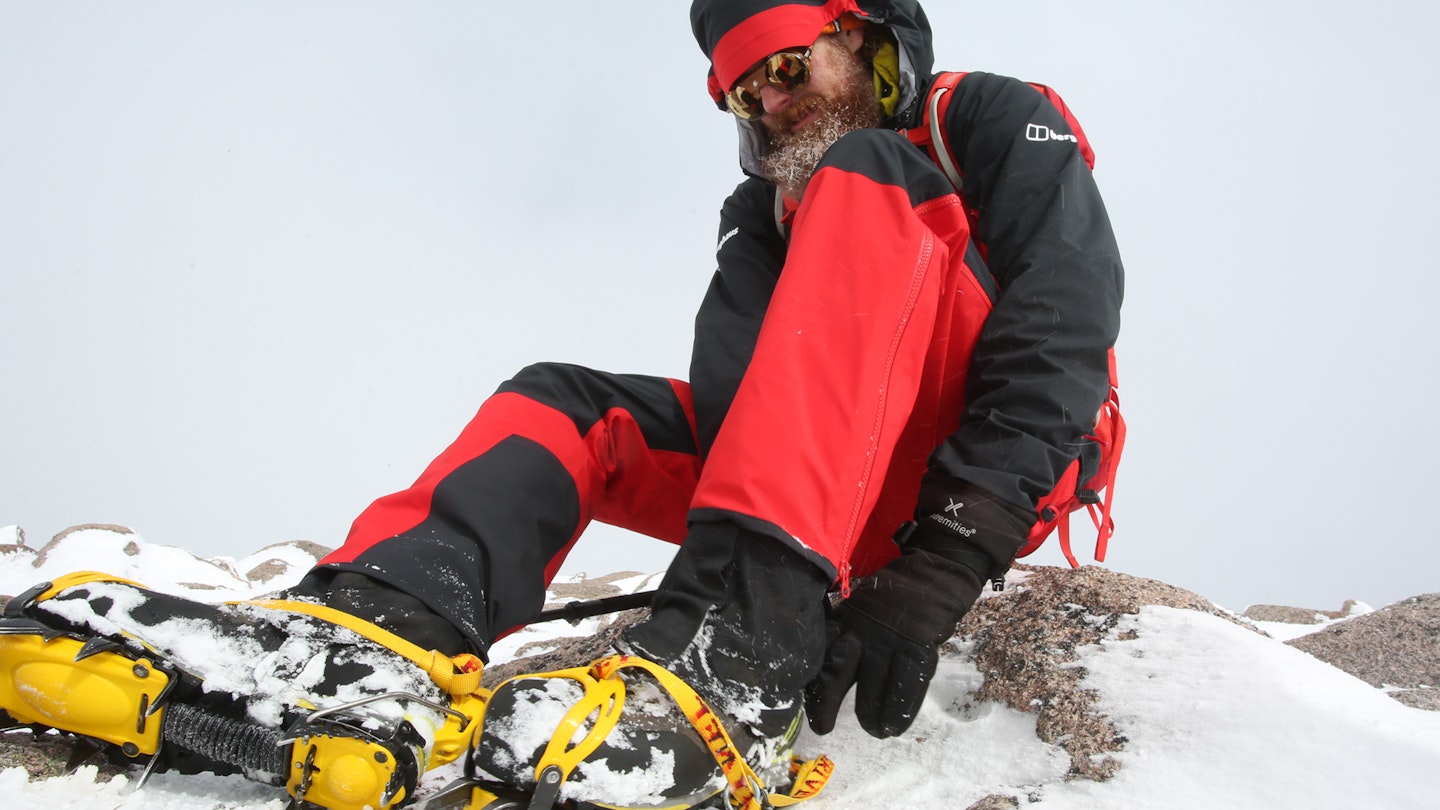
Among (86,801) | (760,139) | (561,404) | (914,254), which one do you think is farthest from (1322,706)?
(760,139)

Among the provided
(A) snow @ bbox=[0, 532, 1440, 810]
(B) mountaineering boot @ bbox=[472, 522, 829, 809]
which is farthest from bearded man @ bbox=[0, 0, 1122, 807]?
(A) snow @ bbox=[0, 532, 1440, 810]

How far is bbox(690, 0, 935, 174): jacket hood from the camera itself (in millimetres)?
2490

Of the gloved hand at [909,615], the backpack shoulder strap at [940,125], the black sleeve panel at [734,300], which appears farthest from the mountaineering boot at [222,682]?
the backpack shoulder strap at [940,125]

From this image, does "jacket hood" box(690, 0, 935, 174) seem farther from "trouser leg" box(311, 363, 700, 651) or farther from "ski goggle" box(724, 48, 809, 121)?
"trouser leg" box(311, 363, 700, 651)

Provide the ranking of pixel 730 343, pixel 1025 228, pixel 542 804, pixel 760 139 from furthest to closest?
pixel 760 139 < pixel 730 343 < pixel 1025 228 < pixel 542 804

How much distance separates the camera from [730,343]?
2.29 meters

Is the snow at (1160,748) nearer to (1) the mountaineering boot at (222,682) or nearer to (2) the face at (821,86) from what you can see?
(1) the mountaineering boot at (222,682)

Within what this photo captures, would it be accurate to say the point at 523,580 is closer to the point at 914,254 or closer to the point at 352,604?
the point at 352,604

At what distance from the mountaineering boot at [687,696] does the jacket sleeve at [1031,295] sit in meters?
0.49

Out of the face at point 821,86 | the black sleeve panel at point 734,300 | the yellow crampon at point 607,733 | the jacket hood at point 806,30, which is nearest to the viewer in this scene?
the yellow crampon at point 607,733

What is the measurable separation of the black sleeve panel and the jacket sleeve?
0.57 m

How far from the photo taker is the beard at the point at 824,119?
2643 mm

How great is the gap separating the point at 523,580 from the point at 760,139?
1702 millimetres

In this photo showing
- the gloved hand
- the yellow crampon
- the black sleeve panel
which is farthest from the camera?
the black sleeve panel
